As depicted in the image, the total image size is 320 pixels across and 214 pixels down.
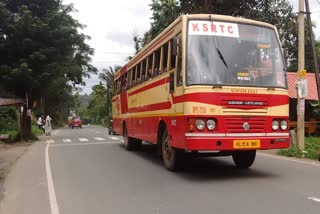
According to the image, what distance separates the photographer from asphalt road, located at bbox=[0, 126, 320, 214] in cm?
721

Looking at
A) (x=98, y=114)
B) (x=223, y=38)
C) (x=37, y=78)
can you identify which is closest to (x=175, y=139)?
(x=223, y=38)

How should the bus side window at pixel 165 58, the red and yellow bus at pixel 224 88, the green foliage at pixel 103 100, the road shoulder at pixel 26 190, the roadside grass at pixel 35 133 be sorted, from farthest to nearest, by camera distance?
the green foliage at pixel 103 100, the roadside grass at pixel 35 133, the bus side window at pixel 165 58, the red and yellow bus at pixel 224 88, the road shoulder at pixel 26 190

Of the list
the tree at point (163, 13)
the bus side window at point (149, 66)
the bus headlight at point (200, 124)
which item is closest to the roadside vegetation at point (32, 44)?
the tree at point (163, 13)

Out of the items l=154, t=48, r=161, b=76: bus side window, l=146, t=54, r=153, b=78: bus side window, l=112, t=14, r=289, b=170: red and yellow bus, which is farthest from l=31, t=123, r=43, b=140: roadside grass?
l=112, t=14, r=289, b=170: red and yellow bus

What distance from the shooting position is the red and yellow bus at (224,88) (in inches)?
364

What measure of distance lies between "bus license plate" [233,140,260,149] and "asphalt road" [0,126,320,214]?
0.73 m

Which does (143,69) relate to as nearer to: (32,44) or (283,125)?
(283,125)

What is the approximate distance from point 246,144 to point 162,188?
2.02 m

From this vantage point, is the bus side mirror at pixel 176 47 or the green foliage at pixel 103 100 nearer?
the bus side mirror at pixel 176 47

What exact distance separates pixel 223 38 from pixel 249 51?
2.10 feet

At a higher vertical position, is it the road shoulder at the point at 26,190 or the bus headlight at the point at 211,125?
the bus headlight at the point at 211,125

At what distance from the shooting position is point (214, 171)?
1103cm

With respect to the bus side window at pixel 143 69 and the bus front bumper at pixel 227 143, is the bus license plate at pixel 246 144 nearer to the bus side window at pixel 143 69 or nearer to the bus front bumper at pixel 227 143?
the bus front bumper at pixel 227 143

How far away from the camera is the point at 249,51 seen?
32.2 feet
